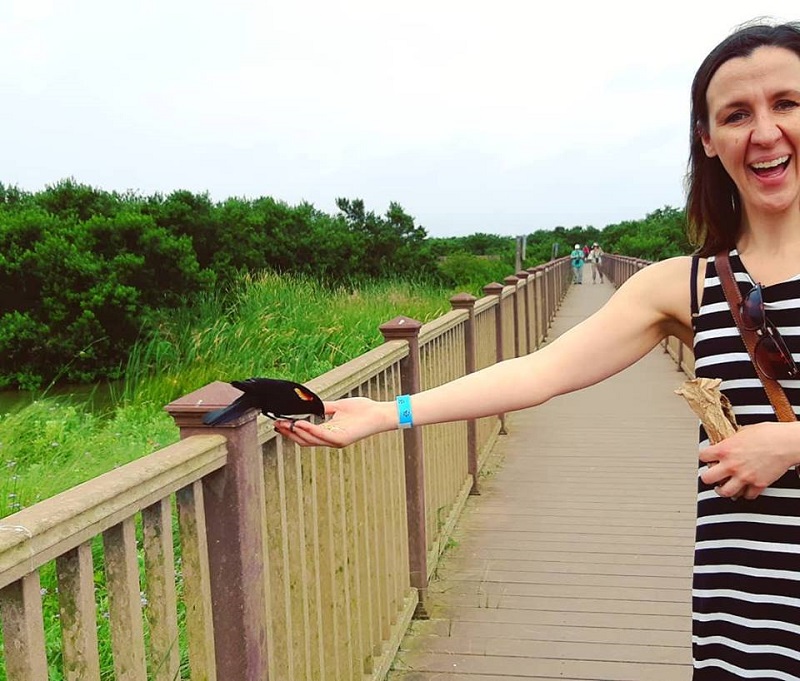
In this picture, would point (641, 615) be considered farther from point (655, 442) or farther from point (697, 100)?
point (655, 442)

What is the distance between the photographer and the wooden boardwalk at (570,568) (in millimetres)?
3576

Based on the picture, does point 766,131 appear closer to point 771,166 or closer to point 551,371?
point 771,166

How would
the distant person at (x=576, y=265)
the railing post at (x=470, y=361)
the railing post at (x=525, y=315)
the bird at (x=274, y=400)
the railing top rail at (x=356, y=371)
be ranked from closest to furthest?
the bird at (x=274, y=400) → the railing top rail at (x=356, y=371) → the railing post at (x=470, y=361) → the railing post at (x=525, y=315) → the distant person at (x=576, y=265)

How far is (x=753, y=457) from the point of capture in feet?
4.80

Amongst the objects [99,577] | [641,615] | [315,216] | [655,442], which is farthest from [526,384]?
[315,216]

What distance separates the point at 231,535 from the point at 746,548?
3.32 feet

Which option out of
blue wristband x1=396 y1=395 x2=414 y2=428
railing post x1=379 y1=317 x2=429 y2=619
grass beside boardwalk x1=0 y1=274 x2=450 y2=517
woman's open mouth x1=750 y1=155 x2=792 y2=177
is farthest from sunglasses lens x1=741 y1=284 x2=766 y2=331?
grass beside boardwalk x1=0 y1=274 x2=450 y2=517

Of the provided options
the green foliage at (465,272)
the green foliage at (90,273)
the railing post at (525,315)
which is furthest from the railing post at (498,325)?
the green foliage at (465,272)

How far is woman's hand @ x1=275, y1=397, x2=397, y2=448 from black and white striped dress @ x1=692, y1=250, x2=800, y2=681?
25.6 inches

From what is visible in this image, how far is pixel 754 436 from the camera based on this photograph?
1464mm

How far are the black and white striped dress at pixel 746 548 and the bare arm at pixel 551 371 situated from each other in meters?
0.16

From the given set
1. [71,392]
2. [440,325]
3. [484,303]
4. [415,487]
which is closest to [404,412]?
[415,487]

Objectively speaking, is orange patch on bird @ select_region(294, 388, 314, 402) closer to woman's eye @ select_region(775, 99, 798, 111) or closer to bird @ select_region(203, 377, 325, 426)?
bird @ select_region(203, 377, 325, 426)

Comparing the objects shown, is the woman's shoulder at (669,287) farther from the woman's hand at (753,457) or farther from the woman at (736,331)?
the woman's hand at (753,457)
